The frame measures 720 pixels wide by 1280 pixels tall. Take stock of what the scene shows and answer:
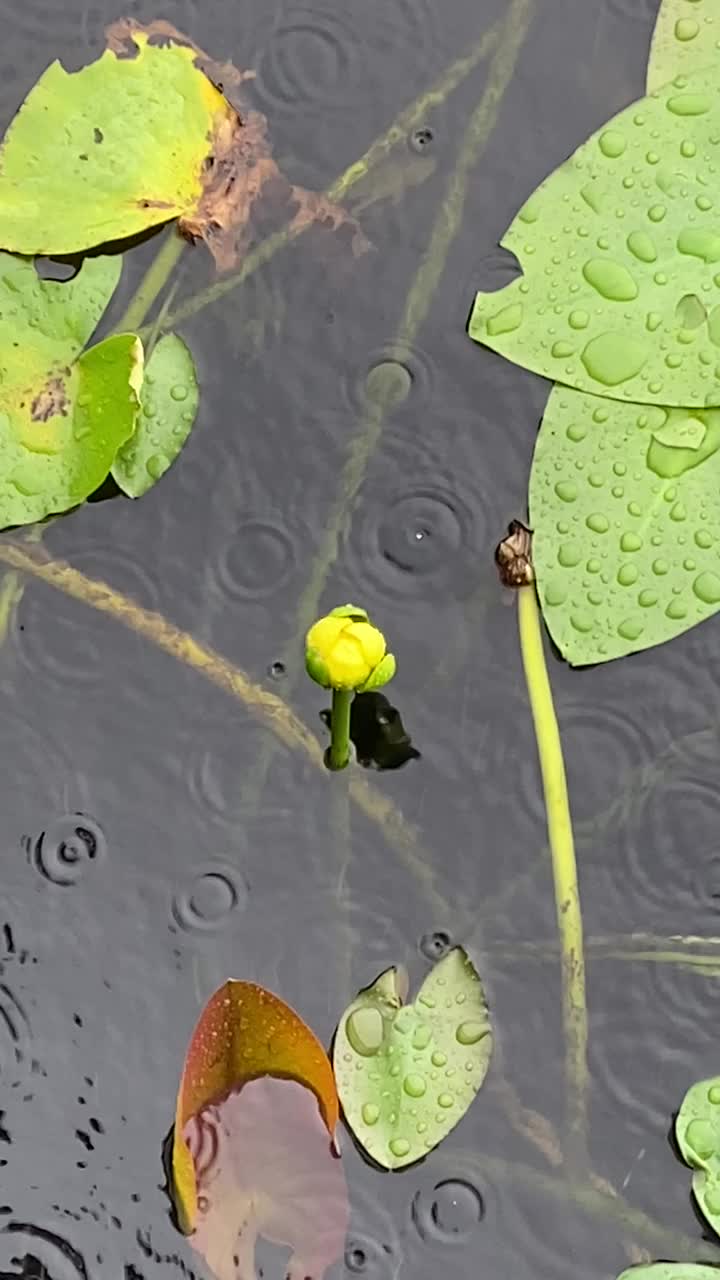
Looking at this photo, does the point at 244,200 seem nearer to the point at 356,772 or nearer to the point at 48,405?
the point at 48,405

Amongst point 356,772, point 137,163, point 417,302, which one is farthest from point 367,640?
point 137,163

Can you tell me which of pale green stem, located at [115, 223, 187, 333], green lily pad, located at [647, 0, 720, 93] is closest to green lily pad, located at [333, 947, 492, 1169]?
pale green stem, located at [115, 223, 187, 333]

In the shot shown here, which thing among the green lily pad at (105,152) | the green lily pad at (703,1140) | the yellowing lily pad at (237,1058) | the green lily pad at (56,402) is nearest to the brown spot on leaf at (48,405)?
the green lily pad at (56,402)

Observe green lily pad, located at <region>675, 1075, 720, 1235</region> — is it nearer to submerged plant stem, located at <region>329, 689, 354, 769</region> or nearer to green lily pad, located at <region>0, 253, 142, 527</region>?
submerged plant stem, located at <region>329, 689, 354, 769</region>

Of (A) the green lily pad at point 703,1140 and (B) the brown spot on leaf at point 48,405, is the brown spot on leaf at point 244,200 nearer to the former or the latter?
(B) the brown spot on leaf at point 48,405

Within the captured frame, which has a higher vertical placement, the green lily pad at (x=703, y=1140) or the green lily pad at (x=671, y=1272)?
the green lily pad at (x=703, y=1140)

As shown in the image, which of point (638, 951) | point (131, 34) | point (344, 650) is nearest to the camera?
point (344, 650)
